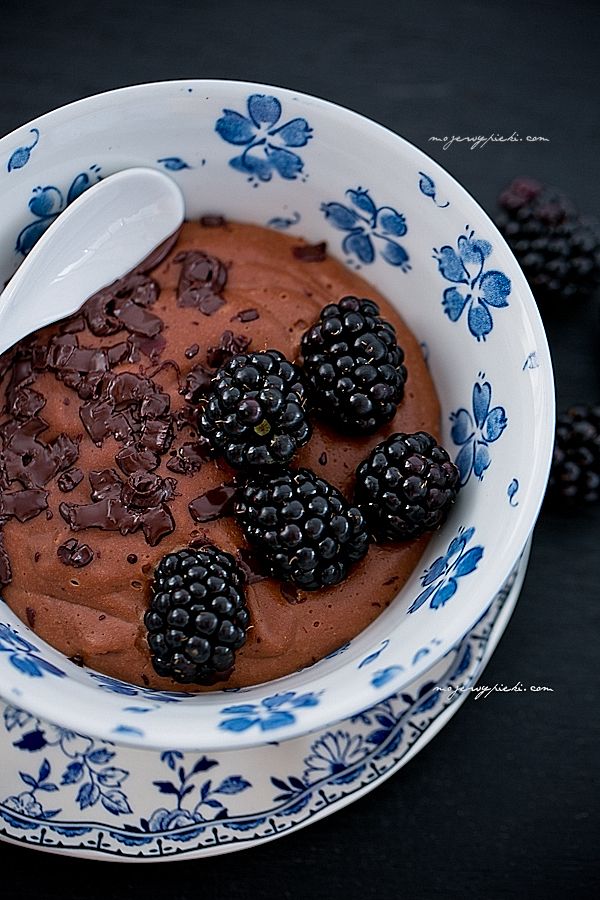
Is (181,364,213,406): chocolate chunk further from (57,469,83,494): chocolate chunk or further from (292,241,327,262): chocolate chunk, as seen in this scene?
(292,241,327,262): chocolate chunk

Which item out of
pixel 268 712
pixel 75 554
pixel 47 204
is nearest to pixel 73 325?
pixel 47 204

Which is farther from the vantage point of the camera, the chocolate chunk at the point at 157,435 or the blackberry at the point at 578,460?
the blackberry at the point at 578,460

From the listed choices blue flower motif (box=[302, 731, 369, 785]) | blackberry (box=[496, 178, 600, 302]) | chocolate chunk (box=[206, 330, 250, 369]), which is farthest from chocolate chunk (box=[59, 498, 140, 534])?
blackberry (box=[496, 178, 600, 302])

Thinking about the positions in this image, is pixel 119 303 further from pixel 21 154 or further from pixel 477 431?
pixel 477 431

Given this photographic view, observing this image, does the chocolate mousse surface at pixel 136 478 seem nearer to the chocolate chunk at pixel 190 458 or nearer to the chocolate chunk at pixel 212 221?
the chocolate chunk at pixel 190 458

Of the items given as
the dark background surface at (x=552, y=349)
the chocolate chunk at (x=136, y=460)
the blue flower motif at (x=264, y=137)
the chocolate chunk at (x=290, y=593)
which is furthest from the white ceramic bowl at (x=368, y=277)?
the dark background surface at (x=552, y=349)

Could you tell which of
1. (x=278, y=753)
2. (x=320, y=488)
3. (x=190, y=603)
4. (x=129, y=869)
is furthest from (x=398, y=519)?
(x=129, y=869)

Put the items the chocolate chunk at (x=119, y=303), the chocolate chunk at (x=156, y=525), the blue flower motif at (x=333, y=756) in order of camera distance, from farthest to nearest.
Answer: the blue flower motif at (x=333, y=756) < the chocolate chunk at (x=119, y=303) < the chocolate chunk at (x=156, y=525)
